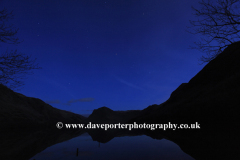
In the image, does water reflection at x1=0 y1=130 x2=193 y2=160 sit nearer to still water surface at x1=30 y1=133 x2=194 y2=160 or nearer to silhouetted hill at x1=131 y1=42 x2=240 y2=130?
still water surface at x1=30 y1=133 x2=194 y2=160

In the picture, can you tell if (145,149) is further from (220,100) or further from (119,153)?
(220,100)

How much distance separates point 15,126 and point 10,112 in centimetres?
203

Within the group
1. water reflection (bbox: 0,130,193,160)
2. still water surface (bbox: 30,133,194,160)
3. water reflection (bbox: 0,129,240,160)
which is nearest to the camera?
water reflection (bbox: 0,129,240,160)

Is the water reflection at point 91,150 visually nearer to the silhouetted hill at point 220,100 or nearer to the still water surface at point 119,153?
the still water surface at point 119,153

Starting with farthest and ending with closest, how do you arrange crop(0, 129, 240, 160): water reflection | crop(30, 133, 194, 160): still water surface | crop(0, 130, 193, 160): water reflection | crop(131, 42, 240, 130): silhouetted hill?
crop(131, 42, 240, 130): silhouetted hill < crop(0, 130, 193, 160): water reflection < crop(30, 133, 194, 160): still water surface < crop(0, 129, 240, 160): water reflection

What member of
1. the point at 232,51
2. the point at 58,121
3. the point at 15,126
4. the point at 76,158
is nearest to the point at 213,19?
the point at 232,51

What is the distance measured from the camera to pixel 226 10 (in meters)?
11.0

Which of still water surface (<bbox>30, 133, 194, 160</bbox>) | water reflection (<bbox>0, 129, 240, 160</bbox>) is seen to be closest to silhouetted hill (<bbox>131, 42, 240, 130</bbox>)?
water reflection (<bbox>0, 129, 240, 160</bbox>)

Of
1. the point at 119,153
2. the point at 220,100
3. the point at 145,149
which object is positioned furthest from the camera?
the point at 220,100

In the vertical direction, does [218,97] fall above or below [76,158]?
above

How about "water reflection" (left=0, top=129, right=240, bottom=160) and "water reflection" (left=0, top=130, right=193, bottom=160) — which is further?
"water reflection" (left=0, top=130, right=193, bottom=160)

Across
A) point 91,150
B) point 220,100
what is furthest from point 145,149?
point 220,100

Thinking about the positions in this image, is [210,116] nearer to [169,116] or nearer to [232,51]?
[169,116]

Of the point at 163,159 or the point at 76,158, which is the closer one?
the point at 163,159
